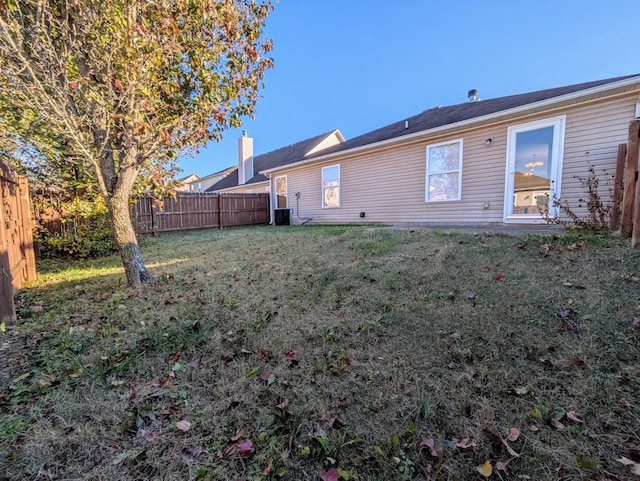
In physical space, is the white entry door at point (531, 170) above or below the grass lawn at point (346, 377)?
above

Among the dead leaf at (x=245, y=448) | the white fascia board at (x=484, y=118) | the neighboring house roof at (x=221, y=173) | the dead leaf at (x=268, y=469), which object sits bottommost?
the dead leaf at (x=268, y=469)

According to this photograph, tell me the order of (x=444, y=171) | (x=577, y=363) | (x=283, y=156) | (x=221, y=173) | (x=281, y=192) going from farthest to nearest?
(x=221, y=173) < (x=283, y=156) < (x=281, y=192) < (x=444, y=171) < (x=577, y=363)

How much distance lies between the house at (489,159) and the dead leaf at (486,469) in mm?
6297

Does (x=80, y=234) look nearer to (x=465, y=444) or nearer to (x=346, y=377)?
(x=346, y=377)

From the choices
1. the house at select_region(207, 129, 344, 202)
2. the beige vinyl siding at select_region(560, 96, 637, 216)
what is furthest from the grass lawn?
the house at select_region(207, 129, 344, 202)

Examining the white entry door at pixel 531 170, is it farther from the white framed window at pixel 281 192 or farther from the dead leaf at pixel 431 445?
the white framed window at pixel 281 192

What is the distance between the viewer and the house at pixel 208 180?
26.8 metres

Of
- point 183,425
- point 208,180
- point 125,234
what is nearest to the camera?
point 183,425

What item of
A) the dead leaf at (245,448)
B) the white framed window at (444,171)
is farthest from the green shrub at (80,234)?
the white framed window at (444,171)

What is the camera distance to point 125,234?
3814 millimetres

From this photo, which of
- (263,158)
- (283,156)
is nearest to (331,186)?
(283,156)

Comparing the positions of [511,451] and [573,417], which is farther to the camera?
[573,417]

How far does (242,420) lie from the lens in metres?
1.64

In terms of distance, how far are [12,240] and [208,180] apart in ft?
90.8
